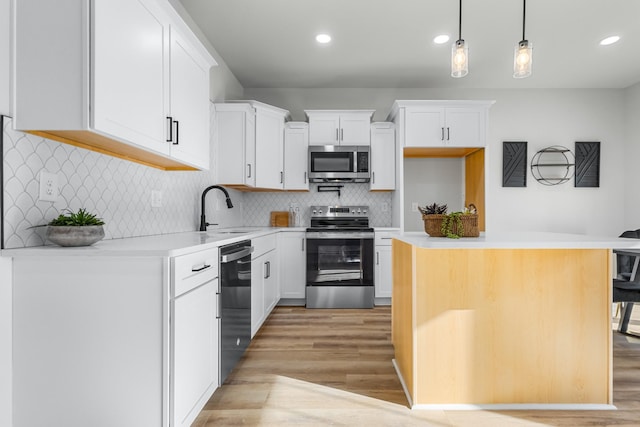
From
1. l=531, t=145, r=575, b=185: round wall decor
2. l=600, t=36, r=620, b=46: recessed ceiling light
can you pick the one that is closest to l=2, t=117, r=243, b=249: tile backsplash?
l=600, t=36, r=620, b=46: recessed ceiling light

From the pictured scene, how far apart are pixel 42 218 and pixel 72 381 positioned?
0.68 metres

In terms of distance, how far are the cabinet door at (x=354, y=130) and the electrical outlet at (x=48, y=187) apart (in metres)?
3.10

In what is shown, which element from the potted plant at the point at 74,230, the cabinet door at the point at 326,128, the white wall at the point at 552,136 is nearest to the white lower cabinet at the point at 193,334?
the potted plant at the point at 74,230

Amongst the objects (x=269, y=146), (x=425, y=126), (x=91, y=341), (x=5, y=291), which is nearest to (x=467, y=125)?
(x=425, y=126)

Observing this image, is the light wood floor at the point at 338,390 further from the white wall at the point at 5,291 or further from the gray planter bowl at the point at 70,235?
the gray planter bowl at the point at 70,235

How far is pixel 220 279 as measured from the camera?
2027 millimetres

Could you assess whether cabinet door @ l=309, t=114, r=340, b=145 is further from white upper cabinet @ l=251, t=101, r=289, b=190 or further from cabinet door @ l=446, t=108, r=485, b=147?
cabinet door @ l=446, t=108, r=485, b=147

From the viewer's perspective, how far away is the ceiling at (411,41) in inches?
113

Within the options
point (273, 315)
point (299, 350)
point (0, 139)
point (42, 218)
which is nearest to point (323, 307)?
point (273, 315)

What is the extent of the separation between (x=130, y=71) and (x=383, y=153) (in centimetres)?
313

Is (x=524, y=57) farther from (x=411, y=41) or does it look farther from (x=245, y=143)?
(x=245, y=143)

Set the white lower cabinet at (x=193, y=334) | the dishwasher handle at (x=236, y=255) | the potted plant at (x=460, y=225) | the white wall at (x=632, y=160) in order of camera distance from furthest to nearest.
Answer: the white wall at (x=632, y=160) < the dishwasher handle at (x=236, y=255) < the potted plant at (x=460, y=225) < the white lower cabinet at (x=193, y=334)

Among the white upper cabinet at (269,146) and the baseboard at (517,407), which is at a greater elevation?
the white upper cabinet at (269,146)

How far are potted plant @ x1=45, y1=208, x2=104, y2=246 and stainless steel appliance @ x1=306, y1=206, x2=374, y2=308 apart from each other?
2.62 metres
